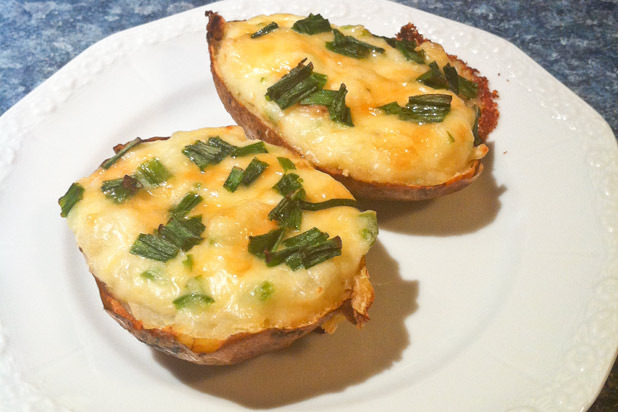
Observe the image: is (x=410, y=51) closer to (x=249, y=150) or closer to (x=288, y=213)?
(x=249, y=150)

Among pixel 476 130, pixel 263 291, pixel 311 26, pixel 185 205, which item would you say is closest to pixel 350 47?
pixel 311 26

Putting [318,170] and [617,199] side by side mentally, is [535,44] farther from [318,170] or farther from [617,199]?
[318,170]

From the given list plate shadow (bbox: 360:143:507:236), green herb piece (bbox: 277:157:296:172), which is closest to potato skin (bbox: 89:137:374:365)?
green herb piece (bbox: 277:157:296:172)

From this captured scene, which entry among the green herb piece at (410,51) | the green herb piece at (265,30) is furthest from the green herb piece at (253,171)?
the green herb piece at (410,51)

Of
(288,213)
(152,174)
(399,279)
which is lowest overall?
(399,279)

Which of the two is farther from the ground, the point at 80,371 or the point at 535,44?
the point at 80,371

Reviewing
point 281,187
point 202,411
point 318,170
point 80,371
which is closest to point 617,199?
point 318,170

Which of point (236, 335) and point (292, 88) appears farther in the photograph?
point (292, 88)
